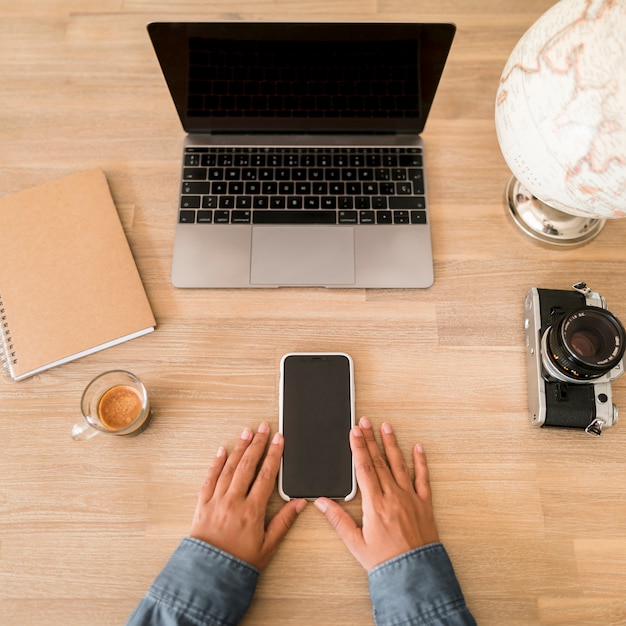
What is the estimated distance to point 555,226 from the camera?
792 millimetres

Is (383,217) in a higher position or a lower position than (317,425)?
higher

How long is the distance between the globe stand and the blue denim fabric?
1.68ft

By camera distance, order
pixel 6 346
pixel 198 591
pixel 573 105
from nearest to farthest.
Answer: pixel 573 105, pixel 198 591, pixel 6 346

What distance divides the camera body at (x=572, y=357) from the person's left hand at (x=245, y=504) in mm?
384

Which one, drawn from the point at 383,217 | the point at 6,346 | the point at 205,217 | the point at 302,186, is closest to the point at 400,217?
the point at 383,217

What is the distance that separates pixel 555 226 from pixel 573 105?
307 millimetres

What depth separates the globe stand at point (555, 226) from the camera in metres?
Result: 0.79

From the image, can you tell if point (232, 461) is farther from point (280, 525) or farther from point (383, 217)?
point (383, 217)

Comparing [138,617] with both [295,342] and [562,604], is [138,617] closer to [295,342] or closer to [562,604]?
[295,342]

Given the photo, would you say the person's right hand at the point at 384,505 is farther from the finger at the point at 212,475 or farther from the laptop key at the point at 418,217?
the laptop key at the point at 418,217

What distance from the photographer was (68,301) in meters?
0.76

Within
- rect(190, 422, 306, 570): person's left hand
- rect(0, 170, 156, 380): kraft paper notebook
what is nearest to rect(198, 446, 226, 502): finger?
rect(190, 422, 306, 570): person's left hand

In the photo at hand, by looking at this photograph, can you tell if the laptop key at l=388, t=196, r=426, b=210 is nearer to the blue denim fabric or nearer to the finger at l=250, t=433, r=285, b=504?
the finger at l=250, t=433, r=285, b=504

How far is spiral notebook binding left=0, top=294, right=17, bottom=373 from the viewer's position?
0.74 metres
